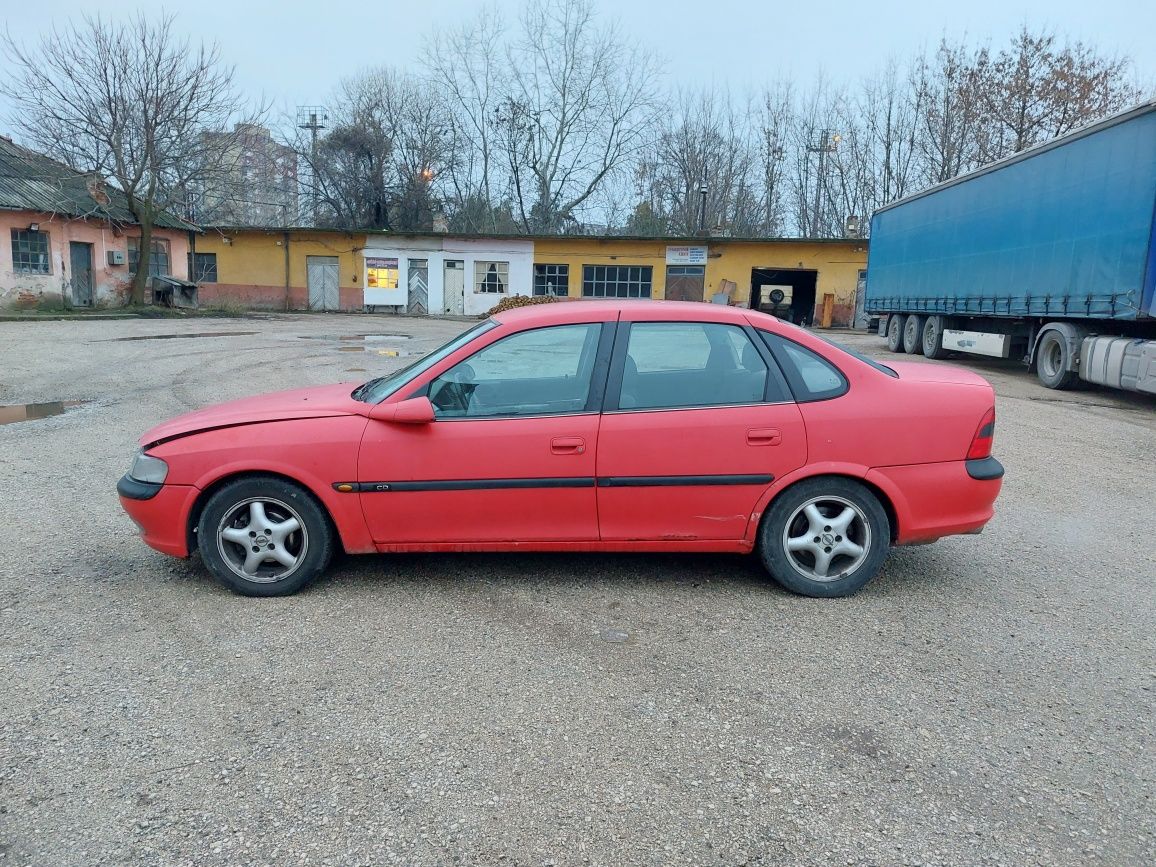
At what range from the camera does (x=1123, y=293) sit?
11.7 metres

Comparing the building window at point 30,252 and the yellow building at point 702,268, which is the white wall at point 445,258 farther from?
the building window at point 30,252

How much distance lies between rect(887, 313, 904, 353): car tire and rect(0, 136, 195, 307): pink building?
88.9ft

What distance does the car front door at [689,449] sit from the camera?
4066 millimetres

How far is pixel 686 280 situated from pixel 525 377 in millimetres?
33349

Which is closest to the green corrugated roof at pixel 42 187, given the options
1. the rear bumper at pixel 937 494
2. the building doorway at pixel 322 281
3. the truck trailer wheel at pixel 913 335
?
the building doorway at pixel 322 281

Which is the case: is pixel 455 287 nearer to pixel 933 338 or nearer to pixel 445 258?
pixel 445 258

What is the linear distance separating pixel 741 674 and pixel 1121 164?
11.9 metres

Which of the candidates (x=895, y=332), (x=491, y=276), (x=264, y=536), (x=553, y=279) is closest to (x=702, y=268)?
(x=553, y=279)

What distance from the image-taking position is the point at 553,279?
3747 cm

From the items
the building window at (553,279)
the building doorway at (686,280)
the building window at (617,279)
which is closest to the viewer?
the building doorway at (686,280)

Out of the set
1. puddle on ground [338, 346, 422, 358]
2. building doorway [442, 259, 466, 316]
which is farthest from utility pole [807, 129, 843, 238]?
puddle on ground [338, 346, 422, 358]

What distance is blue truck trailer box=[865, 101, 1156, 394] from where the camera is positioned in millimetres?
11523

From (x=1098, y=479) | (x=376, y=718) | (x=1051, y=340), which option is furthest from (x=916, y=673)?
(x=1051, y=340)

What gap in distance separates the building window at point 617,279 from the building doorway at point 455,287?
5.57 m
